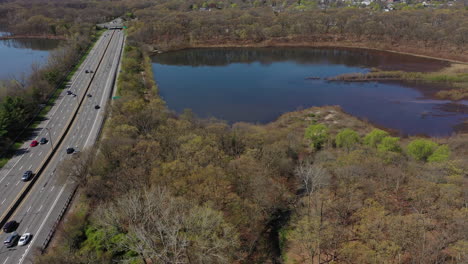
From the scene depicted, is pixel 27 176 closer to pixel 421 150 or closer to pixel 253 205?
pixel 253 205

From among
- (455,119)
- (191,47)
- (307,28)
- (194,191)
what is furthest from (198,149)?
(307,28)

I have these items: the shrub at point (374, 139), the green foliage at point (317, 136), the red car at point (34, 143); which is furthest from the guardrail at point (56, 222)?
the shrub at point (374, 139)

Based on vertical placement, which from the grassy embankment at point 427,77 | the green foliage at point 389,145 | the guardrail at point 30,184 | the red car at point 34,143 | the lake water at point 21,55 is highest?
the lake water at point 21,55

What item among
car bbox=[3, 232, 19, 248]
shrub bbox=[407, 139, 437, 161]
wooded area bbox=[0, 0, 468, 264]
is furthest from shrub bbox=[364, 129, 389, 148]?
car bbox=[3, 232, 19, 248]

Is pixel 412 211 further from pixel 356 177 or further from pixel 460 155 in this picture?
pixel 460 155

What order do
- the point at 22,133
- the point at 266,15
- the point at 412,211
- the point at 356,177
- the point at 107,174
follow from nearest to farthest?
the point at 412,211 < the point at 356,177 < the point at 107,174 < the point at 22,133 < the point at 266,15

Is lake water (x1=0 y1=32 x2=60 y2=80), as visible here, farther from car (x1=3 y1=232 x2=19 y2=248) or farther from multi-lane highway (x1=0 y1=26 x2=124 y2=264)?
car (x1=3 y1=232 x2=19 y2=248)

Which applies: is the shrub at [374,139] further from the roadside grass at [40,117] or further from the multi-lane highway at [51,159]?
the roadside grass at [40,117]
